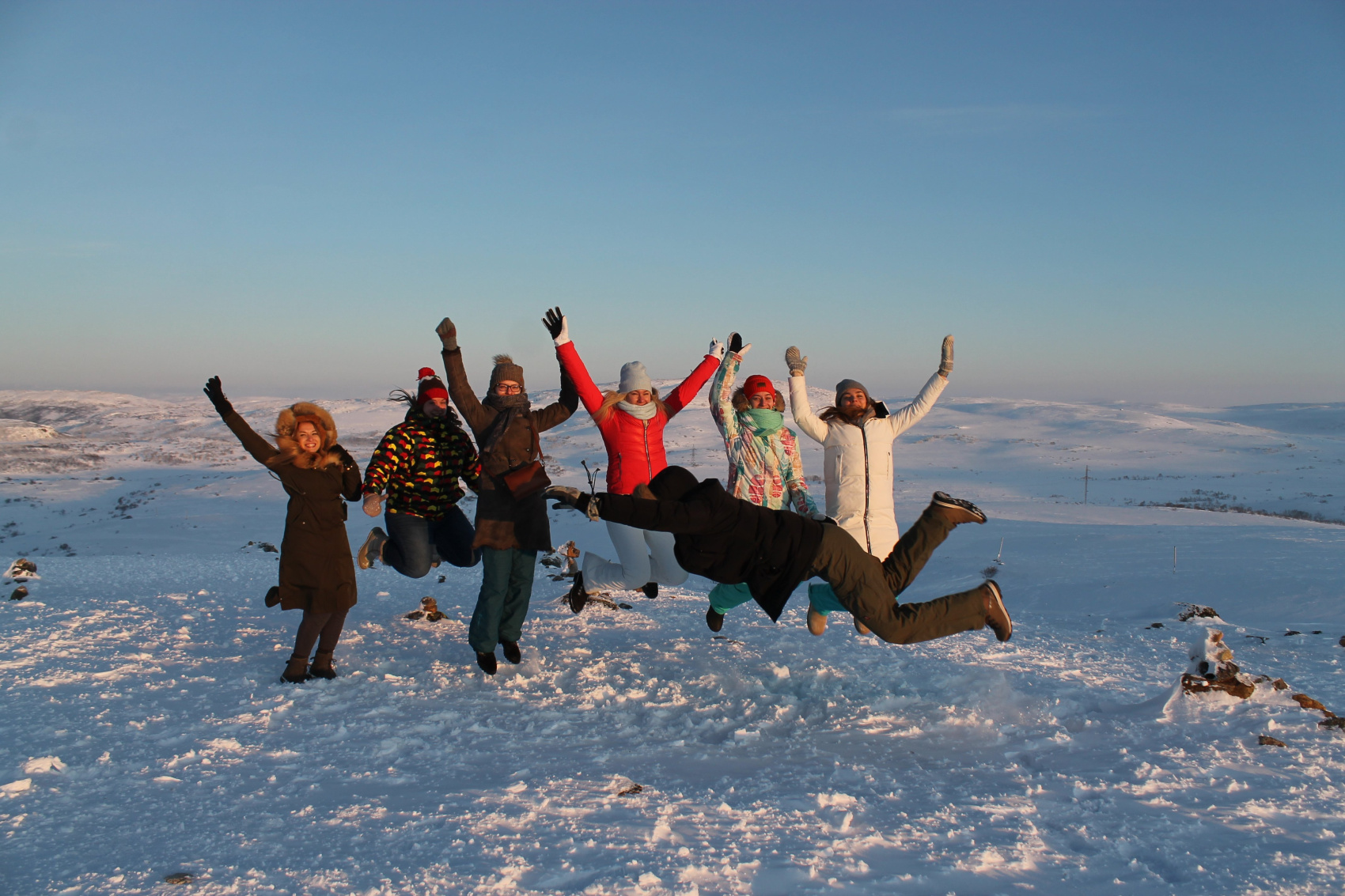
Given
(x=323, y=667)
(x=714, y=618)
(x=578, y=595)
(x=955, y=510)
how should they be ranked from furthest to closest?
(x=578, y=595)
(x=714, y=618)
(x=323, y=667)
(x=955, y=510)

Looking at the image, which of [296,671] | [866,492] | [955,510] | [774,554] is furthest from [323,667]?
[955,510]

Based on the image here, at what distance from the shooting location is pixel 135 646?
6.09 meters

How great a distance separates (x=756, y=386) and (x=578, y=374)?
1.49 metres

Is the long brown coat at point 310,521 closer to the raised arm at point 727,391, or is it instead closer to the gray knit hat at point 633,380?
the gray knit hat at point 633,380

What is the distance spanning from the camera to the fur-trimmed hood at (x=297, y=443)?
5371 millimetres

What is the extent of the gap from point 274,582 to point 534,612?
344 centimetres

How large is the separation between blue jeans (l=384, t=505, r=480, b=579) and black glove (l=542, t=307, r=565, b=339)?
1.65 meters

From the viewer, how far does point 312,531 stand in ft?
17.7

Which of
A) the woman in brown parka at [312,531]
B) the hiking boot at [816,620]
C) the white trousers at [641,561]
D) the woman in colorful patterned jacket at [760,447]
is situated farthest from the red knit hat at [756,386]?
the woman in brown parka at [312,531]

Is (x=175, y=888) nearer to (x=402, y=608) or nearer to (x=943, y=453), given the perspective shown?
(x=402, y=608)

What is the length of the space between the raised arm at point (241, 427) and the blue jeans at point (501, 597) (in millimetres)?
1632

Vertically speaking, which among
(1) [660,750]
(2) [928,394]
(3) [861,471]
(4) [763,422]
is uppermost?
(2) [928,394]

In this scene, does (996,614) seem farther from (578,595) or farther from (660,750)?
(578,595)

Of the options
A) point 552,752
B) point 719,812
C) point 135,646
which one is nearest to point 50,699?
point 135,646
